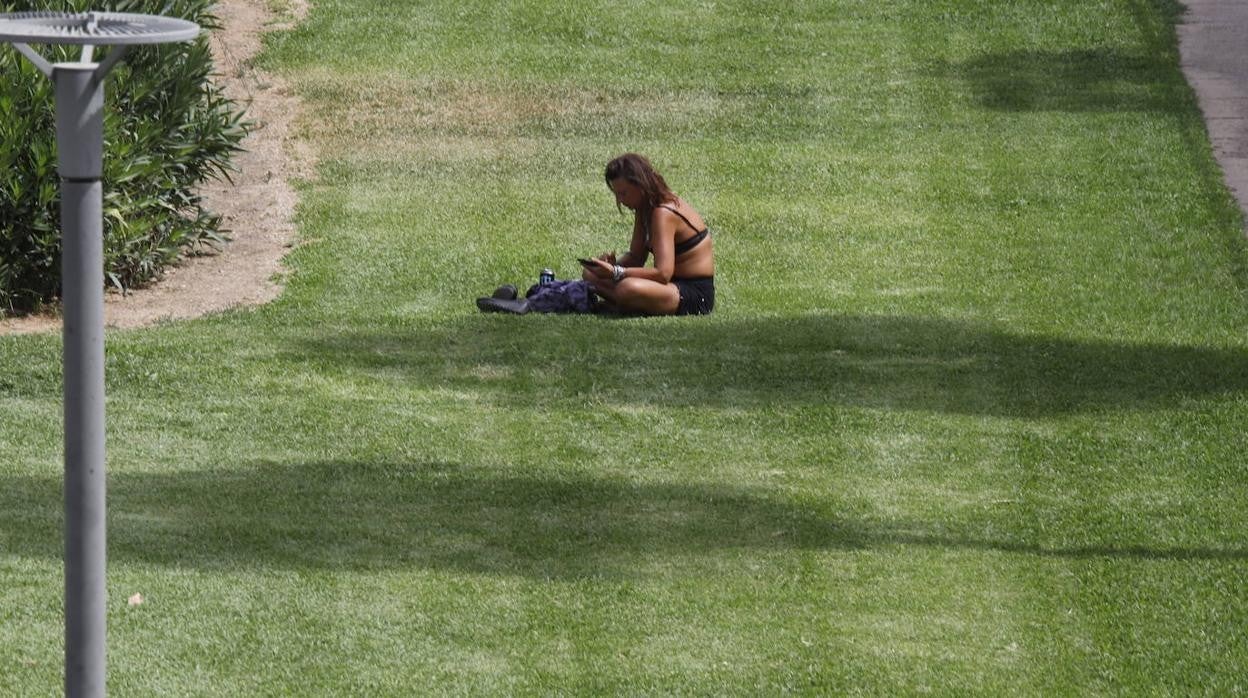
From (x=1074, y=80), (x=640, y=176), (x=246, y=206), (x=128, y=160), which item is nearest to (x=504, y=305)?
(x=640, y=176)

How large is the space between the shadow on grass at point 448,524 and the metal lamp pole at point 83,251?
8.97 feet

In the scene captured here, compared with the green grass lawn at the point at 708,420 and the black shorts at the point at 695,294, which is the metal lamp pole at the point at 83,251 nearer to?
the green grass lawn at the point at 708,420

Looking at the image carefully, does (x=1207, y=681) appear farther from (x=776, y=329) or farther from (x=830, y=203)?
(x=830, y=203)

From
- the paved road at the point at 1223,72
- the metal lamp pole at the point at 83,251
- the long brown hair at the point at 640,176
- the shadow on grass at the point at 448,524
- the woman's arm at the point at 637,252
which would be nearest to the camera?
the metal lamp pole at the point at 83,251

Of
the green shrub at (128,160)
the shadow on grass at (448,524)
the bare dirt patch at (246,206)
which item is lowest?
the bare dirt patch at (246,206)

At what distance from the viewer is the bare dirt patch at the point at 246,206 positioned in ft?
39.0

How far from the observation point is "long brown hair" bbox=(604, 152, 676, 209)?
1022cm

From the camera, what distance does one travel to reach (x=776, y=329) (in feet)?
33.6

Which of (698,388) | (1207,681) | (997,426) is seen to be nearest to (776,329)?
(698,388)

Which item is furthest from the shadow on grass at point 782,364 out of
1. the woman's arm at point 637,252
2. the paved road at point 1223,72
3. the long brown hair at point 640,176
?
the paved road at point 1223,72

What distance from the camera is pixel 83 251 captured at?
349cm

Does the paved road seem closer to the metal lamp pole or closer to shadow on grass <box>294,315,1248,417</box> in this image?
shadow on grass <box>294,315,1248,417</box>

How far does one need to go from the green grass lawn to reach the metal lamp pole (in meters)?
1.83

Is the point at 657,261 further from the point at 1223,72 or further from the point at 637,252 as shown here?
the point at 1223,72
